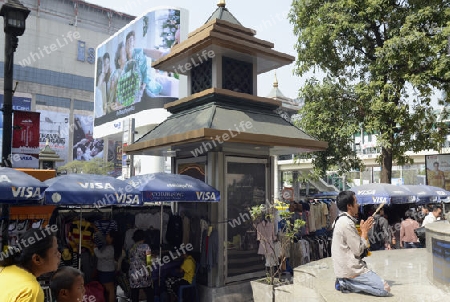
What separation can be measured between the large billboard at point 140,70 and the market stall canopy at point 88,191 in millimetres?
36502

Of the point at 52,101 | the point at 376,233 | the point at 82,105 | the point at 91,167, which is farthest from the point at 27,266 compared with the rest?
the point at 82,105

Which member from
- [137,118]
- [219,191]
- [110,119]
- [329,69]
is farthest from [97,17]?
[219,191]

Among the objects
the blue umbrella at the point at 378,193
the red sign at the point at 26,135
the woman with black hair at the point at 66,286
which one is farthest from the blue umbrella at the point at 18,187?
the blue umbrella at the point at 378,193

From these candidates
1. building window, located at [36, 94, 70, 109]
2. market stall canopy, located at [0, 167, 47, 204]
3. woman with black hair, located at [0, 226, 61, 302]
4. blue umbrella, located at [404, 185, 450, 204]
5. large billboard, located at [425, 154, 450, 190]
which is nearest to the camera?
woman with black hair, located at [0, 226, 61, 302]

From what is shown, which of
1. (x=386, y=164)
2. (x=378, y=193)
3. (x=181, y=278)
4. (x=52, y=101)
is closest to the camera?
(x=181, y=278)

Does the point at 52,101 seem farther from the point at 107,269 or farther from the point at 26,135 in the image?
the point at 107,269

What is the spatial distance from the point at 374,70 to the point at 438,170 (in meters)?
15.1

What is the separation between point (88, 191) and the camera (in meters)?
7.27

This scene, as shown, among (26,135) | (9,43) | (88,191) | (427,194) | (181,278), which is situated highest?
(9,43)

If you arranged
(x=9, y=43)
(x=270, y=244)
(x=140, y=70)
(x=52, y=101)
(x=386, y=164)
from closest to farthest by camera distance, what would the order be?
(x=9, y=43) → (x=270, y=244) → (x=386, y=164) → (x=140, y=70) → (x=52, y=101)

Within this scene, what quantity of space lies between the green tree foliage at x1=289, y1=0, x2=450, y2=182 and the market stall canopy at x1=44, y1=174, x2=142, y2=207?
9.65m

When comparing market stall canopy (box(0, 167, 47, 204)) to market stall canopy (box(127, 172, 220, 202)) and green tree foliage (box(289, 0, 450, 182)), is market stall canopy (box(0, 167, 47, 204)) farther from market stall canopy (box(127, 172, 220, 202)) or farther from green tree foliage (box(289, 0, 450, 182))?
green tree foliage (box(289, 0, 450, 182))

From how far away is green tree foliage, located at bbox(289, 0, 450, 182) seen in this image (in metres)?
13.5

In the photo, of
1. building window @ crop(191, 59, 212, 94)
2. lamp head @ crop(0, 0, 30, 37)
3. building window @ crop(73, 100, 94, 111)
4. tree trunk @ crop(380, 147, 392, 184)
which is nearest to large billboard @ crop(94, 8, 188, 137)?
tree trunk @ crop(380, 147, 392, 184)
